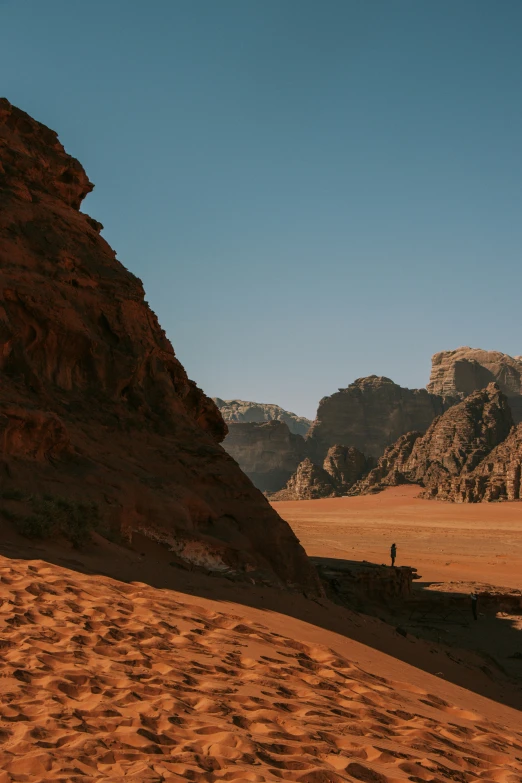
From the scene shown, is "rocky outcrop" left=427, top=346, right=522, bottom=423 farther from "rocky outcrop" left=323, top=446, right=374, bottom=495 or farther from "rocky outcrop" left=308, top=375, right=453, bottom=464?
"rocky outcrop" left=323, top=446, right=374, bottom=495

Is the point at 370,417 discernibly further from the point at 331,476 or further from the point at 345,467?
the point at 331,476

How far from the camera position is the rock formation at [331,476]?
254 feet

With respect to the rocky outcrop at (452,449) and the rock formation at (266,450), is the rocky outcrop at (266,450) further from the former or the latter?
the rocky outcrop at (452,449)

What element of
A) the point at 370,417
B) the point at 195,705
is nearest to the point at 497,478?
the point at 370,417

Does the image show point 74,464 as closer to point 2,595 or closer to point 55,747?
point 2,595

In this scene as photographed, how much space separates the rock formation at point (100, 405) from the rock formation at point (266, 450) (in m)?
90.2

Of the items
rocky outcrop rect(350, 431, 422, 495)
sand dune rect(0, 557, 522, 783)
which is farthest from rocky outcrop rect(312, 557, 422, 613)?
rocky outcrop rect(350, 431, 422, 495)

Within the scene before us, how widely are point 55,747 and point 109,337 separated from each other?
9215mm

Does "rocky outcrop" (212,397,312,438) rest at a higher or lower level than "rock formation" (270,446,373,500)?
higher

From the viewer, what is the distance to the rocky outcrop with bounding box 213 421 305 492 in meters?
103

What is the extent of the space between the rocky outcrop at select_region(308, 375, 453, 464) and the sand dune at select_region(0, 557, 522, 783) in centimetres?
10051

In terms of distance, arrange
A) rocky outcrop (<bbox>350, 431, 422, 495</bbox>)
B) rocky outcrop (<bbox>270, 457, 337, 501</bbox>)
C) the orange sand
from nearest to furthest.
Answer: the orange sand → rocky outcrop (<bbox>350, 431, 422, 495</bbox>) → rocky outcrop (<bbox>270, 457, 337, 501</bbox>)

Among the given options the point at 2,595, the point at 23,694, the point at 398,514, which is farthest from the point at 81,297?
the point at 398,514

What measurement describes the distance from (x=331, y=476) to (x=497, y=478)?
2437 centimetres
